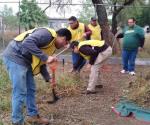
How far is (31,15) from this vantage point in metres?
19.7

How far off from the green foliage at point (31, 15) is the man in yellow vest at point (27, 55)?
513 inches

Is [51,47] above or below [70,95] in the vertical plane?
above

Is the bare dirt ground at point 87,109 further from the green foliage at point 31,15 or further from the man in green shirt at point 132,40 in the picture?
the green foliage at point 31,15

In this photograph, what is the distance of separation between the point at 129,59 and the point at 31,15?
8536 mm

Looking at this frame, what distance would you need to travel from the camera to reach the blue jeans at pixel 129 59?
1214 centimetres

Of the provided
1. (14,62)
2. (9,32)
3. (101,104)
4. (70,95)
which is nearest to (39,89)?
(70,95)

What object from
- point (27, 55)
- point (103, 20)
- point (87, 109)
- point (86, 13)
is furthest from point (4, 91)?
point (86, 13)

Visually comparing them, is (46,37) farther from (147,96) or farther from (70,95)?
(70,95)

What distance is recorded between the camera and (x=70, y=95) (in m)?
8.45

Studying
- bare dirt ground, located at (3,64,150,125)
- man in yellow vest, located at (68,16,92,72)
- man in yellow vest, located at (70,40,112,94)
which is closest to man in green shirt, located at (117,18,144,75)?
man in yellow vest, located at (68,16,92,72)

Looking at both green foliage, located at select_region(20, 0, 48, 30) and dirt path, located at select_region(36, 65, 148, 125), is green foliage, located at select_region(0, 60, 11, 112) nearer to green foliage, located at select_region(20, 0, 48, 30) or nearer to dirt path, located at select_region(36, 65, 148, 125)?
dirt path, located at select_region(36, 65, 148, 125)

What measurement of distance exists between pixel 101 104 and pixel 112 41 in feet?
32.6

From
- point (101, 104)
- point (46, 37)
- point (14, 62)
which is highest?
point (46, 37)

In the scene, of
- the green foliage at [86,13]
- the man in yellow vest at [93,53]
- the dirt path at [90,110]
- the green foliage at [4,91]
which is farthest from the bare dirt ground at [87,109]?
the green foliage at [86,13]
